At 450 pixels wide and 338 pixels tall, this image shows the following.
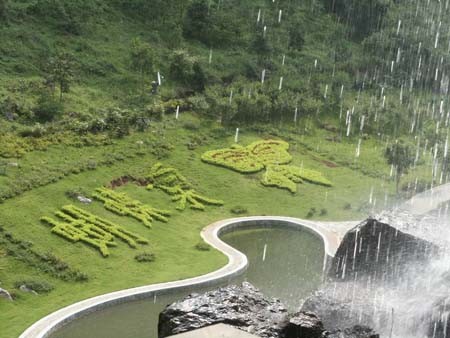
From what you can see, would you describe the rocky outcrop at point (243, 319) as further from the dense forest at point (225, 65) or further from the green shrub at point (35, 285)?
the dense forest at point (225, 65)

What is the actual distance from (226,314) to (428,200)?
21501mm

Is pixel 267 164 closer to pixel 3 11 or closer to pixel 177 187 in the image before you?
pixel 177 187

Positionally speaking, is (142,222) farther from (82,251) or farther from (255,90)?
(255,90)

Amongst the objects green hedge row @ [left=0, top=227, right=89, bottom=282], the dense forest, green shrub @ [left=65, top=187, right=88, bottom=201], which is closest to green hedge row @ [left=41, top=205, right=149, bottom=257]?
green shrub @ [left=65, top=187, right=88, bottom=201]

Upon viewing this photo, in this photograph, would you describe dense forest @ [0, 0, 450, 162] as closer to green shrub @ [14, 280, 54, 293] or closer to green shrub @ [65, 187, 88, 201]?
green shrub @ [65, 187, 88, 201]

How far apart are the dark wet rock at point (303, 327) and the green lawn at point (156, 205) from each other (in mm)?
12218

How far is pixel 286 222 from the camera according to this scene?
125ft

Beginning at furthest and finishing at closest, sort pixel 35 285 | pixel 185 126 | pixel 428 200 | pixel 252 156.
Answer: pixel 185 126
pixel 252 156
pixel 428 200
pixel 35 285

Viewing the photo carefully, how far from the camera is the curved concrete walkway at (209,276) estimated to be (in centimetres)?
2573

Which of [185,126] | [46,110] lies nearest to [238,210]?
[185,126]

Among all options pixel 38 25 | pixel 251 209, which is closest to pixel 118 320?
pixel 251 209

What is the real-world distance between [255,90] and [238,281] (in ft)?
74.1

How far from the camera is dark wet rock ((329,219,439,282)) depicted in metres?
20.7

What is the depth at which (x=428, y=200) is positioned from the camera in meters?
35.6
